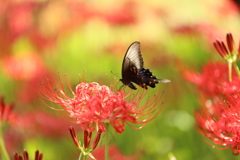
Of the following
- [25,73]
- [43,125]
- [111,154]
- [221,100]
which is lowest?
[111,154]

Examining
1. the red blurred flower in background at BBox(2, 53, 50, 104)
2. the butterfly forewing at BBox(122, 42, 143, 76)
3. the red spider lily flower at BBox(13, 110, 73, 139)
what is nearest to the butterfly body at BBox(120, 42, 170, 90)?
the butterfly forewing at BBox(122, 42, 143, 76)

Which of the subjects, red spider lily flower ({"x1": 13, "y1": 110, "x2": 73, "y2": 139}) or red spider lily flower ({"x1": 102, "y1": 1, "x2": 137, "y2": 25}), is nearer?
red spider lily flower ({"x1": 13, "y1": 110, "x2": 73, "y2": 139})

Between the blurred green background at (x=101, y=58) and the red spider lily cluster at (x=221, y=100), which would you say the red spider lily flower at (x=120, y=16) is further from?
the red spider lily cluster at (x=221, y=100)

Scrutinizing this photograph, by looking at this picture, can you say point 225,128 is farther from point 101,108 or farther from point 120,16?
point 120,16

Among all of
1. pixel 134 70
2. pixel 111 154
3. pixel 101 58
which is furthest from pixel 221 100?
pixel 101 58

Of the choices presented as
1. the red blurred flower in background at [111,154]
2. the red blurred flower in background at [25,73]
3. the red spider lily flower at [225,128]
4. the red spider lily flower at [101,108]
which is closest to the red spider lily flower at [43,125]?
the red blurred flower in background at [25,73]

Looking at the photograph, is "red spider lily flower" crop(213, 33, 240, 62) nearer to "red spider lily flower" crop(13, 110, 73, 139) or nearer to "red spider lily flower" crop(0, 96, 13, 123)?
"red spider lily flower" crop(0, 96, 13, 123)
